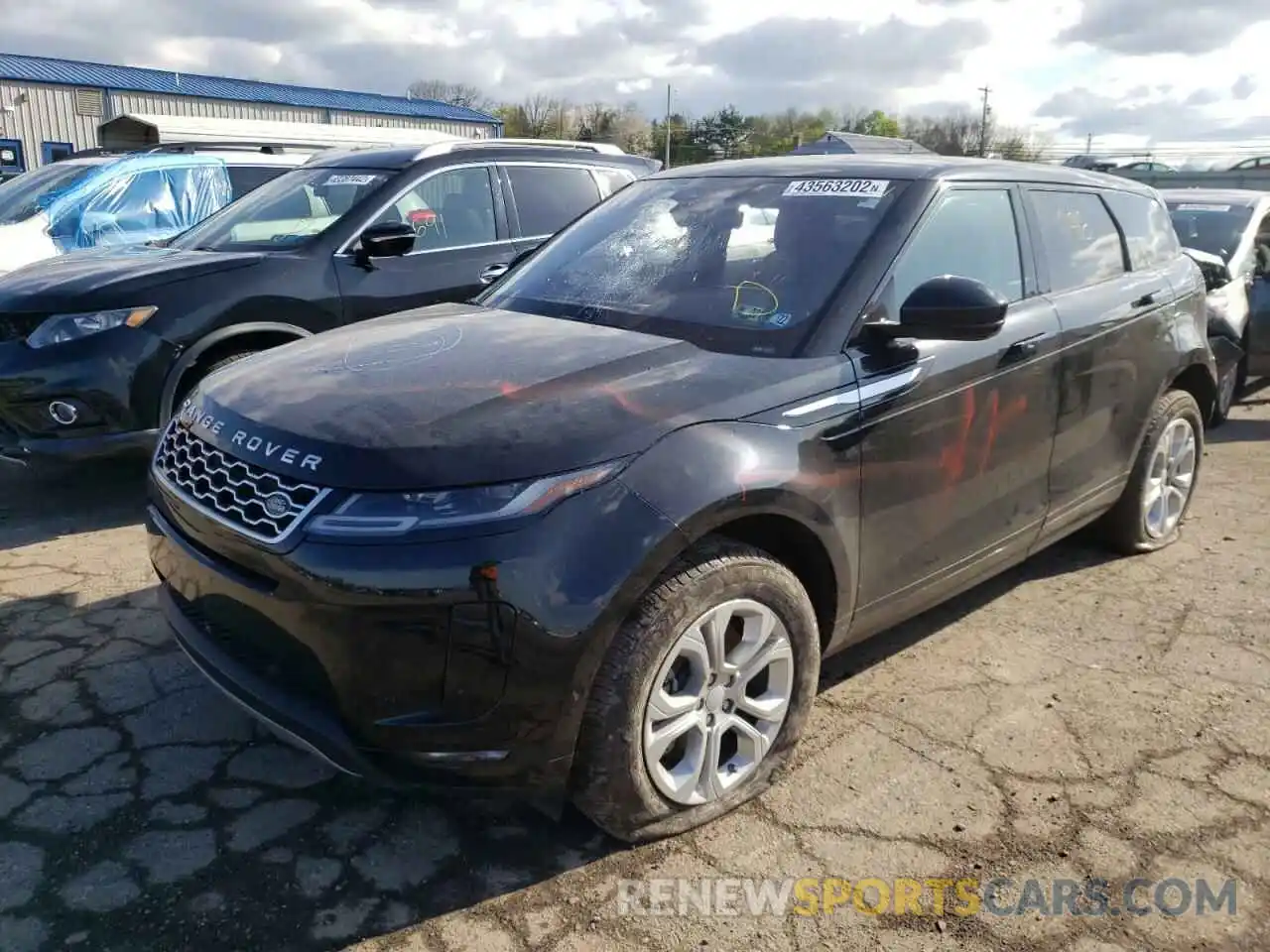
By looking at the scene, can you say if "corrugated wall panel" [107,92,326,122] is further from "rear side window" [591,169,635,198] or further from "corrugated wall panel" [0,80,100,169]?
"rear side window" [591,169,635,198]

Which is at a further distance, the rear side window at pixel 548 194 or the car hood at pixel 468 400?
the rear side window at pixel 548 194

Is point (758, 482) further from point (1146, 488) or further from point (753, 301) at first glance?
point (1146, 488)

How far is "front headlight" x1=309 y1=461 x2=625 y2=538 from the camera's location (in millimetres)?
2238

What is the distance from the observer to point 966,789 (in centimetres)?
293

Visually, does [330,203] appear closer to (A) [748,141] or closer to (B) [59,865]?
(B) [59,865]

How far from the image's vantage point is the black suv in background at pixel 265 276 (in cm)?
485

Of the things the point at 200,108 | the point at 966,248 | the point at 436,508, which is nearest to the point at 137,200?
the point at 966,248

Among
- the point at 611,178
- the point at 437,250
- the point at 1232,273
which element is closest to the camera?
the point at 437,250

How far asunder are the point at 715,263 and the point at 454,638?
1722 mm

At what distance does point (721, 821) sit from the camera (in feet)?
9.11

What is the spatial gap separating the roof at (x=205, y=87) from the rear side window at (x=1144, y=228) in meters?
37.2

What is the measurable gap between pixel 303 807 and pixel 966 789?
6.18 ft

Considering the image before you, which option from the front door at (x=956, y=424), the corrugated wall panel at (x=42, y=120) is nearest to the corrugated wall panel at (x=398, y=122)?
the corrugated wall panel at (x=42, y=120)

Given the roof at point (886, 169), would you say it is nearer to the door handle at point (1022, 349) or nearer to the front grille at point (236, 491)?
the door handle at point (1022, 349)
